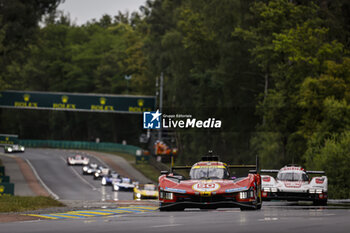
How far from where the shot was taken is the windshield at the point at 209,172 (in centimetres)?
1998

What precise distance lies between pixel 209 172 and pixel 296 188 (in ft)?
22.8

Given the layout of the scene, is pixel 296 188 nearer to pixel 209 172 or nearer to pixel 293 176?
pixel 293 176

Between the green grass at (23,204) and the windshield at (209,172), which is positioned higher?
the windshield at (209,172)

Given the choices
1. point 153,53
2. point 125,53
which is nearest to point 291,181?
point 153,53

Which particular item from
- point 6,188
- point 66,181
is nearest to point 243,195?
point 6,188

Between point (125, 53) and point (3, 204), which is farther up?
point (125, 53)

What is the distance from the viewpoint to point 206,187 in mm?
18719

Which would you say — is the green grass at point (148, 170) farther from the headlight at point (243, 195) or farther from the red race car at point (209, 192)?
the headlight at point (243, 195)

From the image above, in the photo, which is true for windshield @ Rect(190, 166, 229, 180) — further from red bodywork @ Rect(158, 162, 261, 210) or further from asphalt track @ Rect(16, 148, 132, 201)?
asphalt track @ Rect(16, 148, 132, 201)

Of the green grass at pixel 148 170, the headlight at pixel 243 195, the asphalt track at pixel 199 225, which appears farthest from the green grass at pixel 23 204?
the green grass at pixel 148 170

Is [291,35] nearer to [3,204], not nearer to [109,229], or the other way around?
[3,204]

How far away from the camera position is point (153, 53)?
87688 mm

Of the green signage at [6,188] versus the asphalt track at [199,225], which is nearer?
the asphalt track at [199,225]

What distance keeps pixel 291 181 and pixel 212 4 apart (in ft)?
144
